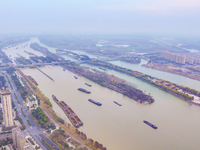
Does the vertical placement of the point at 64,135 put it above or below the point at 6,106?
below

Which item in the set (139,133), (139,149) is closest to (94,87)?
(139,133)

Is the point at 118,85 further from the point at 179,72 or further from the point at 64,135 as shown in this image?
the point at 179,72

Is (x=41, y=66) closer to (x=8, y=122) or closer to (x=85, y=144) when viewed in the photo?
(x=8, y=122)

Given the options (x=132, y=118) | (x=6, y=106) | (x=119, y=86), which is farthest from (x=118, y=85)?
(x=6, y=106)

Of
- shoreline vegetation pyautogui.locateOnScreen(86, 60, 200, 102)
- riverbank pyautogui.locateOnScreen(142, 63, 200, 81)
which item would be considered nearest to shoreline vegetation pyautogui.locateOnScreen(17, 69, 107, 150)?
shoreline vegetation pyautogui.locateOnScreen(86, 60, 200, 102)

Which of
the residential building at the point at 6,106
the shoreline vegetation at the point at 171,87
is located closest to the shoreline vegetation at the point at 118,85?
the shoreline vegetation at the point at 171,87

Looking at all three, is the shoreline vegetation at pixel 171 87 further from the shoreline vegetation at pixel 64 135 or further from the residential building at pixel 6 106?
the residential building at pixel 6 106

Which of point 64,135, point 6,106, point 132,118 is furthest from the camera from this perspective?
point 132,118
